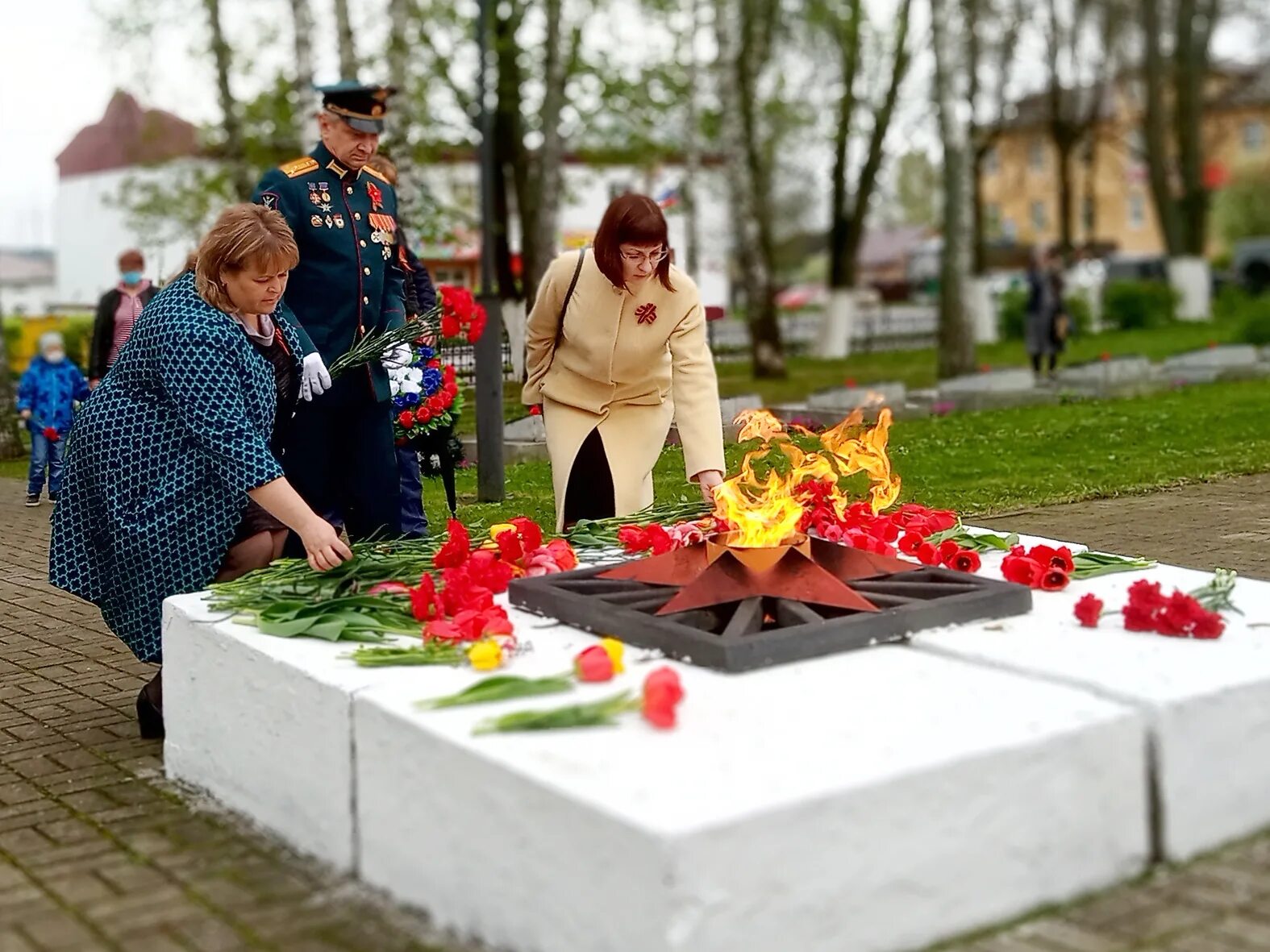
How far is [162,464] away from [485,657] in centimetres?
149

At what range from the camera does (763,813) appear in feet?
9.70

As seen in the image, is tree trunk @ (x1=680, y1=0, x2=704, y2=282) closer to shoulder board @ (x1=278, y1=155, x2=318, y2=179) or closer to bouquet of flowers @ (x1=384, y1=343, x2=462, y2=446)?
bouquet of flowers @ (x1=384, y1=343, x2=462, y2=446)

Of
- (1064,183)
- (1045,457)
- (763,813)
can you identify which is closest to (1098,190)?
(1064,183)

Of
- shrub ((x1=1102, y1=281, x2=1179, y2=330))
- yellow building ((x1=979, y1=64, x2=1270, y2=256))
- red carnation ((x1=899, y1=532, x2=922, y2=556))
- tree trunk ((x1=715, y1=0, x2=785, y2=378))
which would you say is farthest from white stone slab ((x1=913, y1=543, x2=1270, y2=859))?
yellow building ((x1=979, y1=64, x2=1270, y2=256))

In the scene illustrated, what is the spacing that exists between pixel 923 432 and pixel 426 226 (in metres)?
8.56

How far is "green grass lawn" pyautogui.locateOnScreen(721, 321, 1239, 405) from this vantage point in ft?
68.4

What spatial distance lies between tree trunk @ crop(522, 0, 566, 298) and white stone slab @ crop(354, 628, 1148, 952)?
56.0ft

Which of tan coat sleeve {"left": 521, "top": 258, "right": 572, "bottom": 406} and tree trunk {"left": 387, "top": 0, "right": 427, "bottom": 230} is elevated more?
tree trunk {"left": 387, "top": 0, "right": 427, "bottom": 230}

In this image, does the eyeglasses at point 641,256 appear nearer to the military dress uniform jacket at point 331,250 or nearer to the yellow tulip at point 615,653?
the military dress uniform jacket at point 331,250

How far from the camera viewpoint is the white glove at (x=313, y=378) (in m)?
5.48

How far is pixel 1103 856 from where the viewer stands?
346 centimetres

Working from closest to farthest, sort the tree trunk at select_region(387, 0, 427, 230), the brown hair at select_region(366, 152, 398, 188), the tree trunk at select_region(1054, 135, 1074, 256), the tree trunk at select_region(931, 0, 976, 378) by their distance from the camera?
the brown hair at select_region(366, 152, 398, 188) → the tree trunk at select_region(387, 0, 427, 230) → the tree trunk at select_region(931, 0, 976, 378) → the tree trunk at select_region(1054, 135, 1074, 256)

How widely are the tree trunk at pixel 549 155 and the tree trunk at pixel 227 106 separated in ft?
16.2

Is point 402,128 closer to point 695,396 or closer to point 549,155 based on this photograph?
point 549,155
